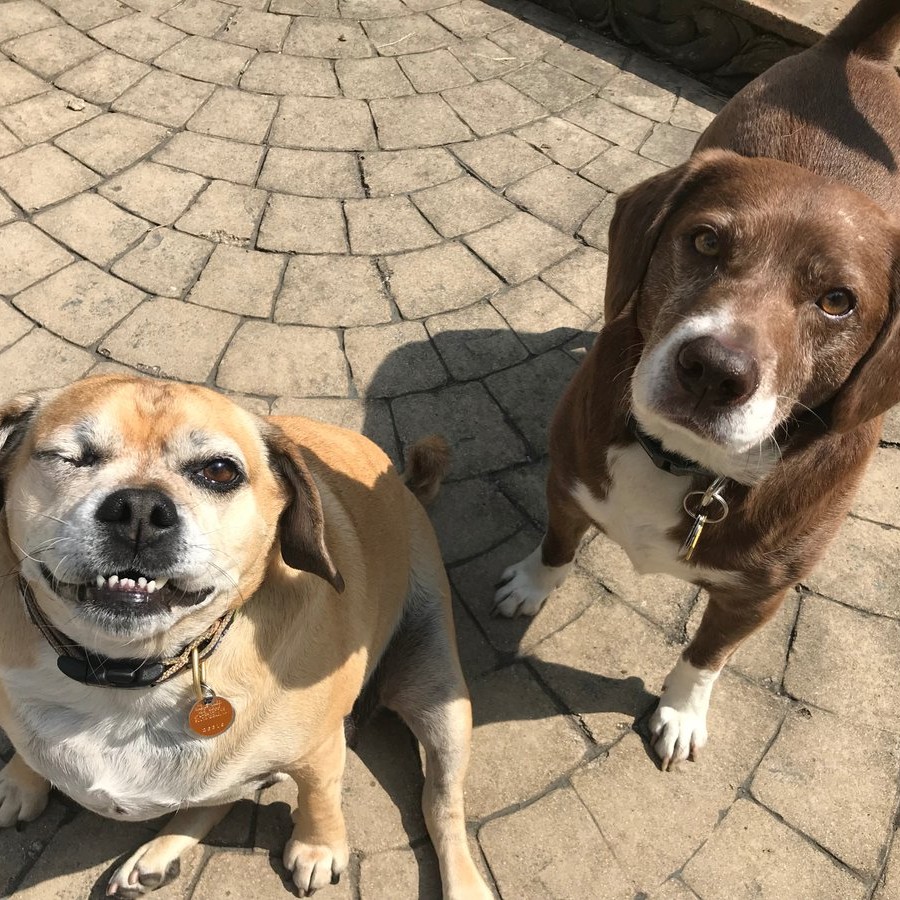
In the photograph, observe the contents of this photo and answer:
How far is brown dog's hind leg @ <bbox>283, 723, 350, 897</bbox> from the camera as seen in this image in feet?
8.48

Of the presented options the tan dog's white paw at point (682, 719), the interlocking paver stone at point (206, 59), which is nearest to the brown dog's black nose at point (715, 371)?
the tan dog's white paw at point (682, 719)

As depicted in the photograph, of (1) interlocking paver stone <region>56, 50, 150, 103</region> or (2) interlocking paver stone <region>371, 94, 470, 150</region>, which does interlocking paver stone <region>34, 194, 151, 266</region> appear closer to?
(1) interlocking paver stone <region>56, 50, 150, 103</region>

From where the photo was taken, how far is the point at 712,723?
3.27 metres

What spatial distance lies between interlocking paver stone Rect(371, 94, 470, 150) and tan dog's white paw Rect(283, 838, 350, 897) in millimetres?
4300

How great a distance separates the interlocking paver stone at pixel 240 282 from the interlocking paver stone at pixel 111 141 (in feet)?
3.41

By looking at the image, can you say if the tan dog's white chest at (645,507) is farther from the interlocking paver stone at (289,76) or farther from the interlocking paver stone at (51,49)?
the interlocking paver stone at (51,49)

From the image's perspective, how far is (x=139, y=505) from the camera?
1889 millimetres

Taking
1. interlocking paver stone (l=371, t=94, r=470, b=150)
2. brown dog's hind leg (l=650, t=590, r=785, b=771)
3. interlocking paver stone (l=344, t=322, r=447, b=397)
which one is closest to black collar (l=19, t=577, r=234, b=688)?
brown dog's hind leg (l=650, t=590, r=785, b=771)

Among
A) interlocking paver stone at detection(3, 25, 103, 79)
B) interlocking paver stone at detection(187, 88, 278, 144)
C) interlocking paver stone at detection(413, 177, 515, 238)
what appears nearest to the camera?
interlocking paver stone at detection(413, 177, 515, 238)

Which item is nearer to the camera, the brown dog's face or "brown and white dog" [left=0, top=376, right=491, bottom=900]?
"brown and white dog" [left=0, top=376, right=491, bottom=900]

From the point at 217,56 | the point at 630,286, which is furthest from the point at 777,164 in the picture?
the point at 217,56

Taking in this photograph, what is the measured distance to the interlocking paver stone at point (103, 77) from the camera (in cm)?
532

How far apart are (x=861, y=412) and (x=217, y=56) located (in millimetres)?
5270

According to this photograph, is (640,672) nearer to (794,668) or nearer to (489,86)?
(794,668)
